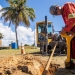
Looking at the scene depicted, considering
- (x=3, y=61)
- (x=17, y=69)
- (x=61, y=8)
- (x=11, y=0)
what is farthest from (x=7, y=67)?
(x=11, y=0)

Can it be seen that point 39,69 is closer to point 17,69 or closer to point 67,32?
point 17,69

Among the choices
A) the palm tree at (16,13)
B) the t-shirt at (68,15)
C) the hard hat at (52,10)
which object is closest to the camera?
the t-shirt at (68,15)

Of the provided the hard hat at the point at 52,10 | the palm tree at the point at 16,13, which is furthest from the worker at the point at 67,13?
the palm tree at the point at 16,13

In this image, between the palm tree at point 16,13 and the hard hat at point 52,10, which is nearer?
the hard hat at point 52,10

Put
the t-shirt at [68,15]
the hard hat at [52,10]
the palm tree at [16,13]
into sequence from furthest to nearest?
the palm tree at [16,13], the hard hat at [52,10], the t-shirt at [68,15]

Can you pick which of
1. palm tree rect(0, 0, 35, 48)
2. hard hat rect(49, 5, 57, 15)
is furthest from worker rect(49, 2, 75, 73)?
palm tree rect(0, 0, 35, 48)

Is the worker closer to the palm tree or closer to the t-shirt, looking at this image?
the t-shirt

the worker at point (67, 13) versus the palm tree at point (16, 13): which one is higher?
the palm tree at point (16, 13)

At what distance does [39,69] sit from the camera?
759 centimetres

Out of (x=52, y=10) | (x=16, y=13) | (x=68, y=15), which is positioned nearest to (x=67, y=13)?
(x=68, y=15)

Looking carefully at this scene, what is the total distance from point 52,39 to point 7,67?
9.30m

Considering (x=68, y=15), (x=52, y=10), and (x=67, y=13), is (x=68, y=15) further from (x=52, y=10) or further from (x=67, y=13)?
(x=52, y=10)

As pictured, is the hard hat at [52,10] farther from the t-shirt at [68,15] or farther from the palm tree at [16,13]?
the palm tree at [16,13]

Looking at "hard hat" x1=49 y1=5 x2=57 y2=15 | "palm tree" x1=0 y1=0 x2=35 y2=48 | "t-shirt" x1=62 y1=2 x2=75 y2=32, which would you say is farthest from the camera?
"palm tree" x1=0 y1=0 x2=35 y2=48
